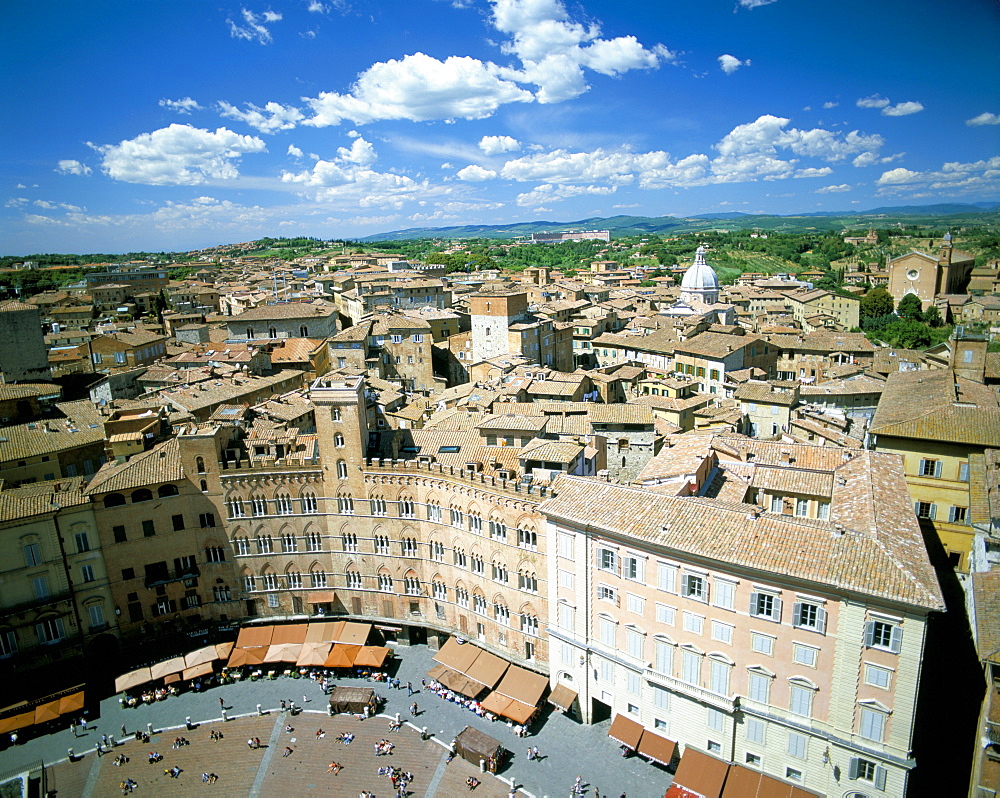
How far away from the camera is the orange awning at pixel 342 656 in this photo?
39625mm

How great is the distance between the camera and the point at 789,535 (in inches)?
1029

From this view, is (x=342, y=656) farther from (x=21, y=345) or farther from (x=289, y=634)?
(x=21, y=345)

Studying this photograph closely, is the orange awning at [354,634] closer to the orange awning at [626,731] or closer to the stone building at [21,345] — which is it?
the orange awning at [626,731]

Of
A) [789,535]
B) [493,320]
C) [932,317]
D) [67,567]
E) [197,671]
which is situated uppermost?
[493,320]

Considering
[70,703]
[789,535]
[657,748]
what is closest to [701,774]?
[657,748]

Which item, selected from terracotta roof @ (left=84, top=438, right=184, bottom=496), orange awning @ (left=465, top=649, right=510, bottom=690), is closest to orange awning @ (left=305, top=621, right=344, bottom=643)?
orange awning @ (left=465, top=649, right=510, bottom=690)

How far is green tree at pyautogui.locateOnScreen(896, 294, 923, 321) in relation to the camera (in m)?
103

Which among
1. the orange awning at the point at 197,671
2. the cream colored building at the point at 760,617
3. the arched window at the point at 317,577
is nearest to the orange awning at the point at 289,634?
the arched window at the point at 317,577

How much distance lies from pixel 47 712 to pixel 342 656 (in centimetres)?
1639

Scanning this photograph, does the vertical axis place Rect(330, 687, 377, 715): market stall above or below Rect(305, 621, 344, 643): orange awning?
below

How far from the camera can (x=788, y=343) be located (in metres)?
80.8

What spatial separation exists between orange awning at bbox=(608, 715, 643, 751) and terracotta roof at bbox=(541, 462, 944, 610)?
10.6 meters

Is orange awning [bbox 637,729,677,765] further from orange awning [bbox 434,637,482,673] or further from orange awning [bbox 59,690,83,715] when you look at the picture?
orange awning [bbox 59,690,83,715]

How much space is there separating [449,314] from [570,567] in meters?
61.5
